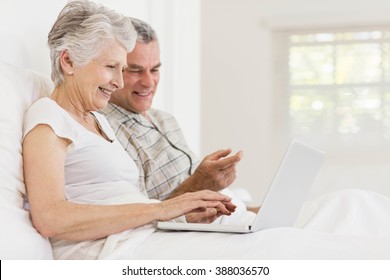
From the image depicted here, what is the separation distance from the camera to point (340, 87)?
5582mm

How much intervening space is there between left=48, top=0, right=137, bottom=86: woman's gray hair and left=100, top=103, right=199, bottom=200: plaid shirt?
50 centimetres

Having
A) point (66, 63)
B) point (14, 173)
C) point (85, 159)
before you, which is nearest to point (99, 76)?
point (66, 63)

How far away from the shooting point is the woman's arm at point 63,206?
1.60 metres

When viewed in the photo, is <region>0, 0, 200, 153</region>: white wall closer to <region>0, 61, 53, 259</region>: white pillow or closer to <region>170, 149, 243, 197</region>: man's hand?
<region>170, 149, 243, 197</region>: man's hand

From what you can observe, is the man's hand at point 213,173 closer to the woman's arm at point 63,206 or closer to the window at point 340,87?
the woman's arm at point 63,206

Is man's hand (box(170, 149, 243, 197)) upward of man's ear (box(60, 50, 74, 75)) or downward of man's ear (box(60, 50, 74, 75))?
downward

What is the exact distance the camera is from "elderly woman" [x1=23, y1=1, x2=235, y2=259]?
1620mm

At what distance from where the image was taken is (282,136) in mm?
5566

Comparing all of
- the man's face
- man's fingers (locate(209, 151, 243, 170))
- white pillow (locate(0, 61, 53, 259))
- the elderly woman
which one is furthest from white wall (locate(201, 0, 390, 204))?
white pillow (locate(0, 61, 53, 259))

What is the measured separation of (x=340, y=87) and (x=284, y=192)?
3982mm

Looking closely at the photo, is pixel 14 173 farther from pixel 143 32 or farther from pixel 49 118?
pixel 143 32
